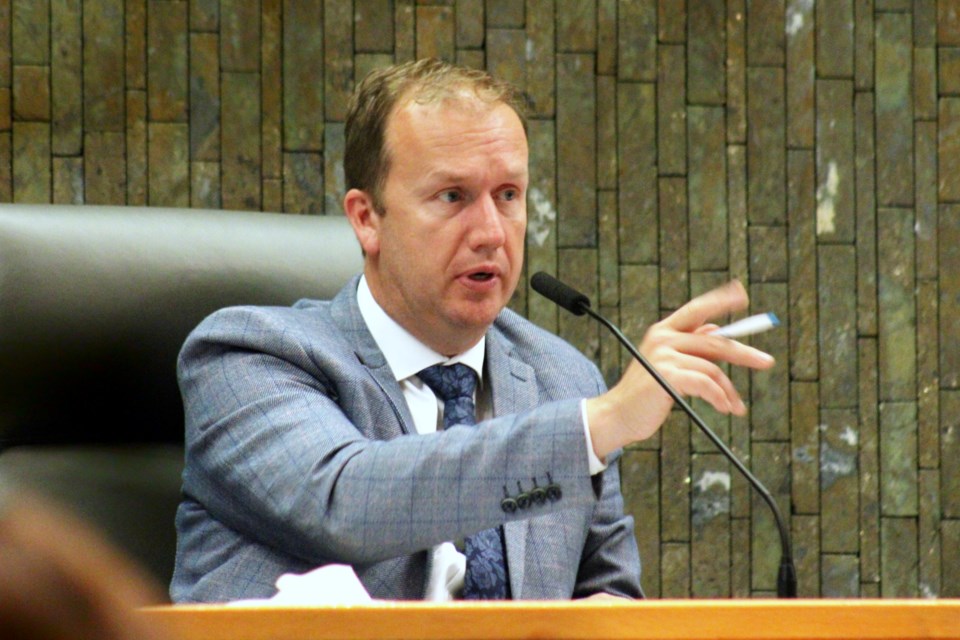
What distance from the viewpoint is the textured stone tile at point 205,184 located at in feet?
8.91

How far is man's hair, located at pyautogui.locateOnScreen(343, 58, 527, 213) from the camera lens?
176 centimetres

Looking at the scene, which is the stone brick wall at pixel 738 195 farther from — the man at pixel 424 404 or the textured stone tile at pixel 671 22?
the man at pixel 424 404

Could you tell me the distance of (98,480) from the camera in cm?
167

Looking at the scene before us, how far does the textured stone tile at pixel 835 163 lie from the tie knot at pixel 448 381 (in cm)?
138

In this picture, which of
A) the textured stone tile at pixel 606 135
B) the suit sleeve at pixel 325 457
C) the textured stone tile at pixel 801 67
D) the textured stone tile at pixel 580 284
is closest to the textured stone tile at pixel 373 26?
the textured stone tile at pixel 606 135

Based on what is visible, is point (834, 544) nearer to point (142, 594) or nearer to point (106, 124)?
point (106, 124)

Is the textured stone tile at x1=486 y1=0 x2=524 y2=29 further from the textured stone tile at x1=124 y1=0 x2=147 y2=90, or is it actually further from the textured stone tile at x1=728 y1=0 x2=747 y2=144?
Result: the textured stone tile at x1=124 y1=0 x2=147 y2=90

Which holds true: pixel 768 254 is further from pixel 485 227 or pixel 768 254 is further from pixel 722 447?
pixel 722 447

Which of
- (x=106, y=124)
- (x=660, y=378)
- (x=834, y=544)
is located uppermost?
(x=106, y=124)

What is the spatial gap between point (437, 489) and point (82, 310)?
1.85ft

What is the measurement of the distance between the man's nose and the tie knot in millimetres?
173

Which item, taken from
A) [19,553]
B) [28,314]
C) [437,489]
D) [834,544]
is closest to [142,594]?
[19,553]

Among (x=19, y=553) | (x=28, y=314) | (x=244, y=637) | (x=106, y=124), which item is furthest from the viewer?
(x=106, y=124)

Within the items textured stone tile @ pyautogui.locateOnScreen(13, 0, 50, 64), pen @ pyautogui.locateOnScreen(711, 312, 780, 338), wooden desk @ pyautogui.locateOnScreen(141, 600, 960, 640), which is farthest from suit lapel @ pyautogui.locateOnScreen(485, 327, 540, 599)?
textured stone tile @ pyautogui.locateOnScreen(13, 0, 50, 64)
